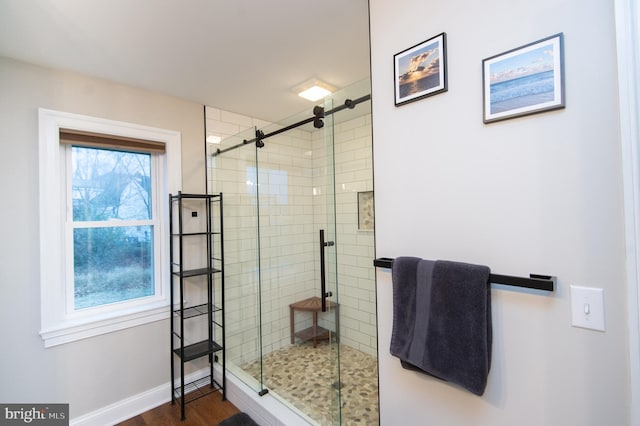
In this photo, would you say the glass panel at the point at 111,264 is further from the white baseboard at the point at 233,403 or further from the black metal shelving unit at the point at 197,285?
the white baseboard at the point at 233,403

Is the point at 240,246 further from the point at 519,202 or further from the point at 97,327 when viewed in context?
the point at 519,202

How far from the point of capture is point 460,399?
1117 millimetres

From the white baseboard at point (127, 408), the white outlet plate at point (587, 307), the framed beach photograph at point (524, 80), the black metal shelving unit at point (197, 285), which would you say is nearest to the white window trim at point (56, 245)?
the black metal shelving unit at point (197, 285)

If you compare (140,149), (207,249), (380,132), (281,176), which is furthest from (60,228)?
(380,132)

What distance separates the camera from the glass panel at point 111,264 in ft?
7.06

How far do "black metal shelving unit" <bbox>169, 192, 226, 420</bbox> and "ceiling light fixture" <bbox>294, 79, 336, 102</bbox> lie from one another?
3.80 ft

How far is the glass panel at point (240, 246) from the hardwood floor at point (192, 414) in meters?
0.34

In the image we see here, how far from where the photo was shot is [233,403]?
7.64ft

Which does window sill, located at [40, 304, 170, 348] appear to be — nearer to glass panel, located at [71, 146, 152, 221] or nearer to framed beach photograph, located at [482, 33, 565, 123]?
glass panel, located at [71, 146, 152, 221]

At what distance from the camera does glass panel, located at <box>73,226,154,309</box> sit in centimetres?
215

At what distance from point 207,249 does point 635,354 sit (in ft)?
8.73

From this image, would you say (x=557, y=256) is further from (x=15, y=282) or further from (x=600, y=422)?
(x=15, y=282)
